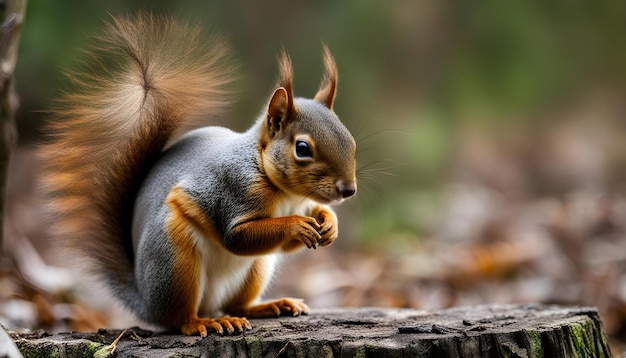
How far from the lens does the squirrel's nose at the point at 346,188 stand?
1.87 m

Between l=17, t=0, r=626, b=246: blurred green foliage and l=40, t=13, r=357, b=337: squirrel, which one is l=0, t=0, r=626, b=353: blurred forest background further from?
l=40, t=13, r=357, b=337: squirrel

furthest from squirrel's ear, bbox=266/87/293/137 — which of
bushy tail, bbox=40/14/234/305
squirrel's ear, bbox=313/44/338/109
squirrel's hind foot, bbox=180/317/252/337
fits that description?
squirrel's hind foot, bbox=180/317/252/337

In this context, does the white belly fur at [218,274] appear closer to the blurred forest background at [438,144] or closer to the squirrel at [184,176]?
the squirrel at [184,176]

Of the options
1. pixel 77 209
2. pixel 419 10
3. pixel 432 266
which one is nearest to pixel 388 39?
pixel 419 10

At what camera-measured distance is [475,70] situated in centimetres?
688

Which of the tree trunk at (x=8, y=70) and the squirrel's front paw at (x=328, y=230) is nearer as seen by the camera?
the squirrel's front paw at (x=328, y=230)

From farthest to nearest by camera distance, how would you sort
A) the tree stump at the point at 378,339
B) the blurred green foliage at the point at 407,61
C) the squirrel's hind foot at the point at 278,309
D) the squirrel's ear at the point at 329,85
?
1. the blurred green foliage at the point at 407,61
2. the squirrel's hind foot at the point at 278,309
3. the squirrel's ear at the point at 329,85
4. the tree stump at the point at 378,339

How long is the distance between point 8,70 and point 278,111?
0.94 metres

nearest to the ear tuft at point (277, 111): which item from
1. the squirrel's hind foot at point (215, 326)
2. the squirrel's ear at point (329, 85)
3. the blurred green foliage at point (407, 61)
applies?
the squirrel's ear at point (329, 85)

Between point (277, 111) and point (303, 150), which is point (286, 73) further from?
point (303, 150)

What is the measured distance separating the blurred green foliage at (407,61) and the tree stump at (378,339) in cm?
289

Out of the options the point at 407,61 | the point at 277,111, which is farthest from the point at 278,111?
the point at 407,61

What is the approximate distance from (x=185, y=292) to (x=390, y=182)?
427 centimetres

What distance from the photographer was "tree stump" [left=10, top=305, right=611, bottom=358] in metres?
1.68
